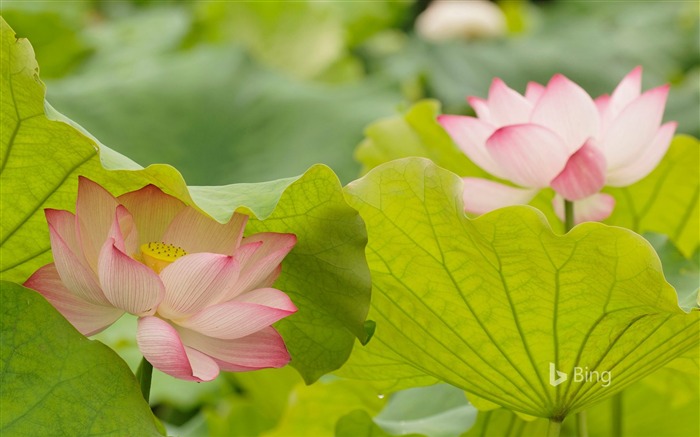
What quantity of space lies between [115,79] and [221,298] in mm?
1247

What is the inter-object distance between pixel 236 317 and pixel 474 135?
34 centimetres

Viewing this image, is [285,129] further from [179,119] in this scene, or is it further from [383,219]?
[383,219]

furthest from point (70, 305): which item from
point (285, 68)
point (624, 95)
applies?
point (285, 68)

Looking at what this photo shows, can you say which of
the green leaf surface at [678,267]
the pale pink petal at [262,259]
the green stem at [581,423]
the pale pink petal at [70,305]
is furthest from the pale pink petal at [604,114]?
the pale pink petal at [70,305]

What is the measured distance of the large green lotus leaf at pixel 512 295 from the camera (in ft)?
2.26

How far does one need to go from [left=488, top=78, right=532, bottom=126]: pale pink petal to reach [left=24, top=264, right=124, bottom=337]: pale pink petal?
39cm

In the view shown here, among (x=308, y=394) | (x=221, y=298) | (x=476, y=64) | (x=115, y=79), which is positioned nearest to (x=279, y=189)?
(x=221, y=298)

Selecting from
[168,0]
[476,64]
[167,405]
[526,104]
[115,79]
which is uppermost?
[168,0]

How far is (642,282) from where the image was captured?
2.23ft

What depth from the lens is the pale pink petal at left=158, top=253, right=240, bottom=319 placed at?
1.98ft

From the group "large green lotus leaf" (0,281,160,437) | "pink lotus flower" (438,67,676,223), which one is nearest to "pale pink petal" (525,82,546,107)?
"pink lotus flower" (438,67,676,223)

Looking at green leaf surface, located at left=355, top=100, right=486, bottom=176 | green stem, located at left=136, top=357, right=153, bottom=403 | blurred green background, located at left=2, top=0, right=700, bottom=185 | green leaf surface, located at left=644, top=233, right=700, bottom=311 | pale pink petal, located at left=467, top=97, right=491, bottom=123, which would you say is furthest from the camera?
blurred green background, located at left=2, top=0, right=700, bottom=185

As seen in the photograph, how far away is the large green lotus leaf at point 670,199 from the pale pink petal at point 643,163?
185 mm

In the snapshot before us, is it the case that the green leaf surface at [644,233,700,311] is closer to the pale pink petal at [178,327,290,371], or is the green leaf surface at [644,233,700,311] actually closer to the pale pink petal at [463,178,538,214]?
the pale pink petal at [463,178,538,214]
